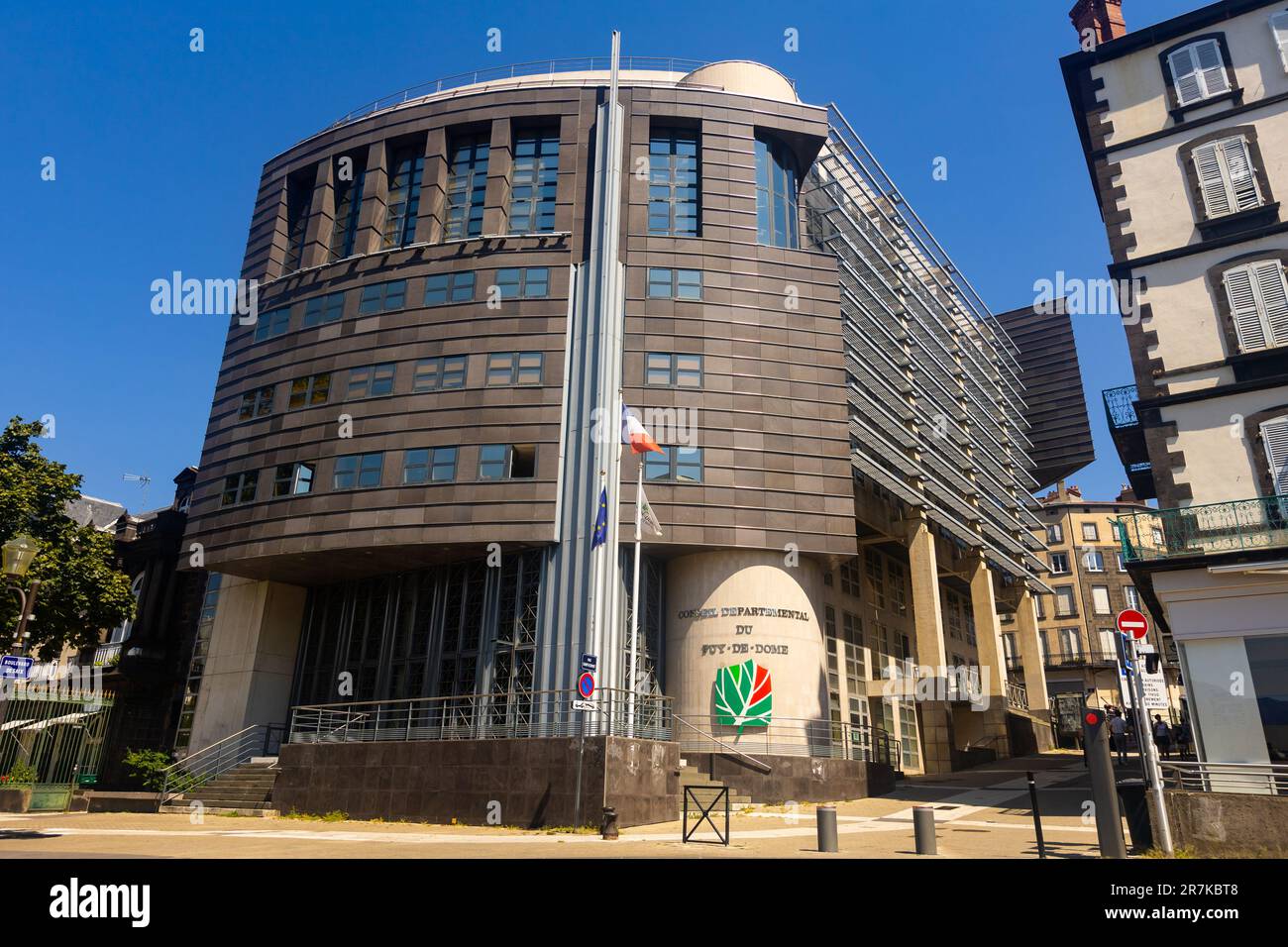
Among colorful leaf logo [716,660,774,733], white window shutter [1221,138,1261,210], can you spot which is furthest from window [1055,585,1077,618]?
white window shutter [1221,138,1261,210]

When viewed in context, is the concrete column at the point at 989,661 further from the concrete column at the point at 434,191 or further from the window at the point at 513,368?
the concrete column at the point at 434,191

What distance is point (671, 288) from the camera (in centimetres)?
3569

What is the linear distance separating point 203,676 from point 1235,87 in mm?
44608

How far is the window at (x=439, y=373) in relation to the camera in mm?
34688

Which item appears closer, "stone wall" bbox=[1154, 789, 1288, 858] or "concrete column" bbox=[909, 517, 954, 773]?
"stone wall" bbox=[1154, 789, 1288, 858]

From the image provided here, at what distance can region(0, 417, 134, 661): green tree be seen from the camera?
106ft

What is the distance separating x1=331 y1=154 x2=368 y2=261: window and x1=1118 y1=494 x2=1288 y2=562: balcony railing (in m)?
35.5

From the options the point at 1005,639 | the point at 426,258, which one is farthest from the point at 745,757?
the point at 1005,639

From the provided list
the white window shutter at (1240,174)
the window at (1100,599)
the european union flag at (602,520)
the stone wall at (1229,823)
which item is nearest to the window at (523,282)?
the european union flag at (602,520)

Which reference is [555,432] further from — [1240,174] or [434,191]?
[1240,174]

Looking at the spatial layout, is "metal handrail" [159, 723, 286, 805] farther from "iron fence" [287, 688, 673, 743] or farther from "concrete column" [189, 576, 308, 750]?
"iron fence" [287, 688, 673, 743]

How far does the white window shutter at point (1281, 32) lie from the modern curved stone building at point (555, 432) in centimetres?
1669

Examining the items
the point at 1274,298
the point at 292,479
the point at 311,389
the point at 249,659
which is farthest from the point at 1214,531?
the point at 249,659
